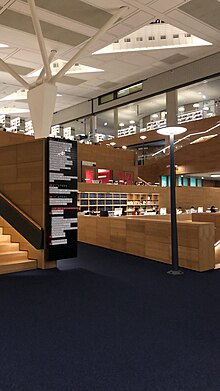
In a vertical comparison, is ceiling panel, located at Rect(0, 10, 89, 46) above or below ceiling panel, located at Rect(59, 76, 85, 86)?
below

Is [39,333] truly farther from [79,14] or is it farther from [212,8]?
[212,8]

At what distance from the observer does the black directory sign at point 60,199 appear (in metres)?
6.35

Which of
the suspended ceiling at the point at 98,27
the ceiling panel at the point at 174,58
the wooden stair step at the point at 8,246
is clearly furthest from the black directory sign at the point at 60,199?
the ceiling panel at the point at 174,58

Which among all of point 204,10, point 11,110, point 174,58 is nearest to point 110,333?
point 204,10

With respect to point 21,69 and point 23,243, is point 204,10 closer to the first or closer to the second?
point 21,69

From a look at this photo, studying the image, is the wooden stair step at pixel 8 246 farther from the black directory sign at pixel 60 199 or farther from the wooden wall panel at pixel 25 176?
the black directory sign at pixel 60 199

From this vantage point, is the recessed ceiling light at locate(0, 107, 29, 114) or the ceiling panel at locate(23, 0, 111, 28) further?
the recessed ceiling light at locate(0, 107, 29, 114)

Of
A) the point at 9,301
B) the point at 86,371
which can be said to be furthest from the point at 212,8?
the point at 86,371

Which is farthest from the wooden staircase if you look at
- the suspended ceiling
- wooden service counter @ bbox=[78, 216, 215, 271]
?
the suspended ceiling

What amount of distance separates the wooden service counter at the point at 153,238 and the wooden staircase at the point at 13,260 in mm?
2376

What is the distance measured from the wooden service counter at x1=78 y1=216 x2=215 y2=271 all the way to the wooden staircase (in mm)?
2376

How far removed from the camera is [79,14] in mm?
12078

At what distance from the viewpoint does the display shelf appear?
52.5 feet

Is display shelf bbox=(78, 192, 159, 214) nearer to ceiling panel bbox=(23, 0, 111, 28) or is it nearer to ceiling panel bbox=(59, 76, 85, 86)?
ceiling panel bbox=(23, 0, 111, 28)
